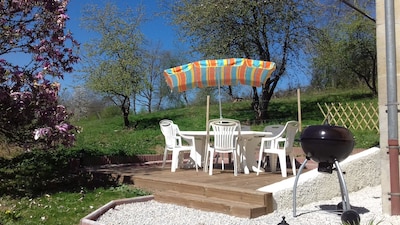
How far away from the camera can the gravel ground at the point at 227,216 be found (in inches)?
148

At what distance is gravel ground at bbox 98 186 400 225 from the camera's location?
3.77 meters

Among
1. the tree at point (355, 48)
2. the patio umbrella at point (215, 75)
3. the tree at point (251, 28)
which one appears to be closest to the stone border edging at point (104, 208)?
the patio umbrella at point (215, 75)

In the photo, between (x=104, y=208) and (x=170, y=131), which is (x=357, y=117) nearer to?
(x=170, y=131)

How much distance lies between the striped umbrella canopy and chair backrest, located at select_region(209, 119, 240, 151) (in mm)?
1238

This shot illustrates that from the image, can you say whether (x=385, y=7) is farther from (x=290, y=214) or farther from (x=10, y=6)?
(x=10, y=6)

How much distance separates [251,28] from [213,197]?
28.2 feet

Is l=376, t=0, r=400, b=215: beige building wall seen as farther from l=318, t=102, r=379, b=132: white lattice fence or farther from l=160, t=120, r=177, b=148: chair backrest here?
l=318, t=102, r=379, b=132: white lattice fence

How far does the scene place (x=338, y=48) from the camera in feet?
59.4

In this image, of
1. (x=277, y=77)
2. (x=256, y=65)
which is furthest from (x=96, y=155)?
(x=277, y=77)

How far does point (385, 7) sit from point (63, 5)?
11.3 feet

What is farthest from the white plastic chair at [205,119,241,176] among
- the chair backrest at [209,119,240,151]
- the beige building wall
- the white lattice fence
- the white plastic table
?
the white lattice fence

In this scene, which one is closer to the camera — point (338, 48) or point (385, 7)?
point (385, 7)

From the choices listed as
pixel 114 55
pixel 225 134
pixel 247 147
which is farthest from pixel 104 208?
pixel 114 55

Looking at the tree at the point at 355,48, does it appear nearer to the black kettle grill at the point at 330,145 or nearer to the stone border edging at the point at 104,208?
the stone border edging at the point at 104,208
